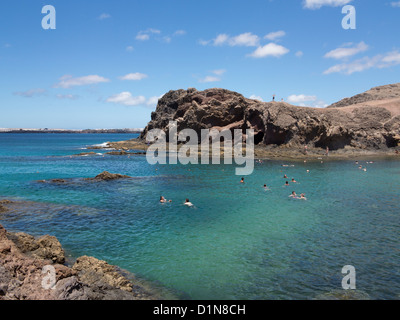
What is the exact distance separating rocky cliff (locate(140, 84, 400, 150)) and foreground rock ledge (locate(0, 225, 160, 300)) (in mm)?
72718

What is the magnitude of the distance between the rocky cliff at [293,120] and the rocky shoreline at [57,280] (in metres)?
72.6

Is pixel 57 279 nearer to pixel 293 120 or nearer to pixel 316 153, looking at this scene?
pixel 293 120

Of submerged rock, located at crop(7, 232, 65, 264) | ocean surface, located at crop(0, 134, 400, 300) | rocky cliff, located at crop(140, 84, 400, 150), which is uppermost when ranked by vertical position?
rocky cliff, located at crop(140, 84, 400, 150)

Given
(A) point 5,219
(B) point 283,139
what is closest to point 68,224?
(A) point 5,219

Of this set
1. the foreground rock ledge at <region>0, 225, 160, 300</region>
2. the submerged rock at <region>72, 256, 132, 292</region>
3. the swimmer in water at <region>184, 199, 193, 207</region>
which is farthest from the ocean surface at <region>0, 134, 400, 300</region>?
the foreground rock ledge at <region>0, 225, 160, 300</region>

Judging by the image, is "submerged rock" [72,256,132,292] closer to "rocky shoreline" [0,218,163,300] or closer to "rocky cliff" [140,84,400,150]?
"rocky shoreline" [0,218,163,300]

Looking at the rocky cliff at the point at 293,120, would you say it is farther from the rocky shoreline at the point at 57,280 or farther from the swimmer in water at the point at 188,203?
the rocky shoreline at the point at 57,280

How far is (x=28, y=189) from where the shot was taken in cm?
3900

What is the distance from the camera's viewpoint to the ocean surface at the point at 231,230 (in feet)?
50.7

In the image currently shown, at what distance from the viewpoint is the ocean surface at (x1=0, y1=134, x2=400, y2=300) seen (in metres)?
15.5

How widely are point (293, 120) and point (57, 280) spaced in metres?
78.8

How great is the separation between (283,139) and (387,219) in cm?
5853

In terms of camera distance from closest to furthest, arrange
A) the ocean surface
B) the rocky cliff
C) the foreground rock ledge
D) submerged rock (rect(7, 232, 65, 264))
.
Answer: the foreground rock ledge < the ocean surface < submerged rock (rect(7, 232, 65, 264)) < the rocky cliff
